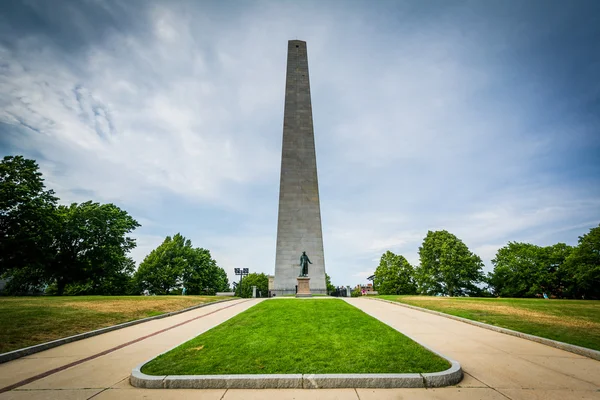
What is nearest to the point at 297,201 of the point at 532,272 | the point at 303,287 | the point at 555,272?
the point at 303,287

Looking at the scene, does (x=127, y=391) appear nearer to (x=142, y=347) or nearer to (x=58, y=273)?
(x=142, y=347)

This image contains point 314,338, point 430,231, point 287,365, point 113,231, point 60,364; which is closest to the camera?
point 287,365

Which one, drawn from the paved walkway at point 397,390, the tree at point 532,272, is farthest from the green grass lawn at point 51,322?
the tree at point 532,272

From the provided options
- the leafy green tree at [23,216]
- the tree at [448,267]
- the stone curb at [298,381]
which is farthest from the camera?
the tree at [448,267]

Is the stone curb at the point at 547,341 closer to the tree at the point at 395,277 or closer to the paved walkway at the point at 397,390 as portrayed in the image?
the paved walkway at the point at 397,390

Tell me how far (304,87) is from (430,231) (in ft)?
99.5

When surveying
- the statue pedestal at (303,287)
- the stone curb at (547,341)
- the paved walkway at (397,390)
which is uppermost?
the statue pedestal at (303,287)

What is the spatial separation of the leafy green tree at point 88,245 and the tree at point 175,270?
9932 millimetres

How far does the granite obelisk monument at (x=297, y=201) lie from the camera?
31.3 metres

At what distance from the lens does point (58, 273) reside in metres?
32.9

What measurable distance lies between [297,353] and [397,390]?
225 centimetres

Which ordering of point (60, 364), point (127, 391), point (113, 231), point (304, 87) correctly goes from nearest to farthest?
point (127, 391)
point (60, 364)
point (113, 231)
point (304, 87)

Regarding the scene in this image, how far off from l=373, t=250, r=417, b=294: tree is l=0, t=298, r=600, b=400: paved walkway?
1722 inches

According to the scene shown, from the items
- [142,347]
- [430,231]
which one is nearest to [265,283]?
[430,231]
